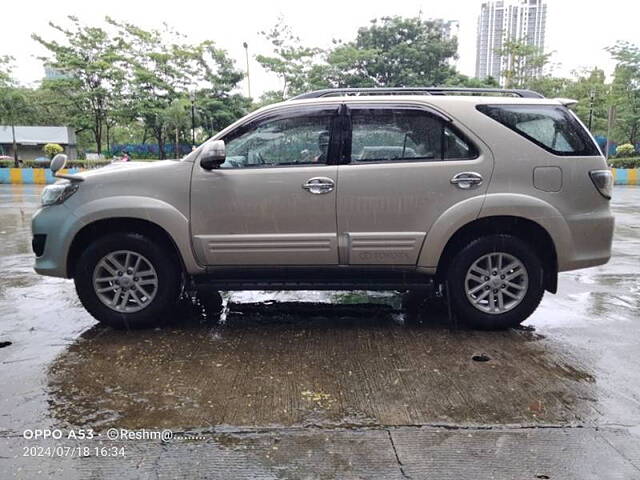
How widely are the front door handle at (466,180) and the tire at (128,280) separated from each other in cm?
238

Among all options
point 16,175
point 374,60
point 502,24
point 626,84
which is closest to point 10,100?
point 16,175

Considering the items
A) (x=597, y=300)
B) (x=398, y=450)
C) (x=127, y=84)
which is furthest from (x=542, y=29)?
(x=398, y=450)

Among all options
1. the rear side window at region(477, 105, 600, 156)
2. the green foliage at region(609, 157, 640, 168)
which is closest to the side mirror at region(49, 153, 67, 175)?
the rear side window at region(477, 105, 600, 156)

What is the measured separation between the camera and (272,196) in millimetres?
4086

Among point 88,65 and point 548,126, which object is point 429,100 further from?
point 88,65

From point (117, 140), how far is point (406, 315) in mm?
52583

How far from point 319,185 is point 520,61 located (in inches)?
1655

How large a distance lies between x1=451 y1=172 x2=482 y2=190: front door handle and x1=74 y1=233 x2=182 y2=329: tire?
238 centimetres

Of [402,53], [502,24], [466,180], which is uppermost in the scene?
[502,24]

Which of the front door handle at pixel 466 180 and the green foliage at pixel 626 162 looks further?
the green foliage at pixel 626 162

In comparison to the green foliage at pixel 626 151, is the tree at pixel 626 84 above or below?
above

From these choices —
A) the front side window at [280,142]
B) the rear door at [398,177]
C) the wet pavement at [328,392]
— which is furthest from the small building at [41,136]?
the rear door at [398,177]

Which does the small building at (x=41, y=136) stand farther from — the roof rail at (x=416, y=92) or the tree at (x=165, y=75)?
the roof rail at (x=416, y=92)

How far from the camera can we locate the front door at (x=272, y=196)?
409cm
